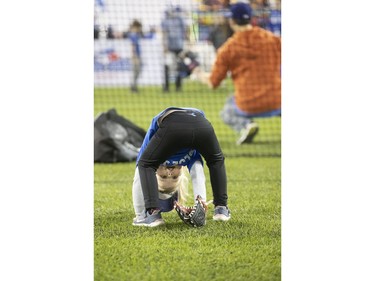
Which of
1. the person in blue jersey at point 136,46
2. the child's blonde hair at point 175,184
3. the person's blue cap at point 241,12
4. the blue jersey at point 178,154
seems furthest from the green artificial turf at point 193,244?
the person in blue jersey at point 136,46

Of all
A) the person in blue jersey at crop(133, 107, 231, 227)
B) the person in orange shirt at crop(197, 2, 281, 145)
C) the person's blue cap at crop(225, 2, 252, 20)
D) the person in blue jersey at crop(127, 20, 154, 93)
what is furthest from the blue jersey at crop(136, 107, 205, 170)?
the person in blue jersey at crop(127, 20, 154, 93)

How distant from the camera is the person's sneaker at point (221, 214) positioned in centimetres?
340

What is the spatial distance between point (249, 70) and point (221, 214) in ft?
9.98

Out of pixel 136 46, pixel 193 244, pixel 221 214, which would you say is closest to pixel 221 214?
pixel 221 214

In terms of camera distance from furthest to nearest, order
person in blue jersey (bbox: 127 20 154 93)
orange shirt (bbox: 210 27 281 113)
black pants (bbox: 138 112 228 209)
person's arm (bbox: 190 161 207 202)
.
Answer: person in blue jersey (bbox: 127 20 154 93), orange shirt (bbox: 210 27 281 113), person's arm (bbox: 190 161 207 202), black pants (bbox: 138 112 228 209)

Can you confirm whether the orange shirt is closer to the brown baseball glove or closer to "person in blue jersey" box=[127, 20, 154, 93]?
the brown baseball glove

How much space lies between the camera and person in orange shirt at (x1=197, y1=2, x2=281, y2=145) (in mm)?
6148

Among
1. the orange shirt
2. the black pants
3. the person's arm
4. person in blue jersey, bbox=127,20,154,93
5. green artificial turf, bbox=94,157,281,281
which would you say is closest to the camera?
green artificial turf, bbox=94,157,281,281

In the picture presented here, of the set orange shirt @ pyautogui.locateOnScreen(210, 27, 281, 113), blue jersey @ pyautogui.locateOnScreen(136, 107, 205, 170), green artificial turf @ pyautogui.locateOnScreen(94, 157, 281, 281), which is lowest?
green artificial turf @ pyautogui.locateOnScreen(94, 157, 281, 281)

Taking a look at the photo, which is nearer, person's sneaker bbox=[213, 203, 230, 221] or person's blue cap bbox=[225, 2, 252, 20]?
person's sneaker bbox=[213, 203, 230, 221]

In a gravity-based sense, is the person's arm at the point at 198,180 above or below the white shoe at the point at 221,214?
above

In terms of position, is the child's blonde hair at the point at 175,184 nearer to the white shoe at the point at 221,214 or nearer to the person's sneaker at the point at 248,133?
the white shoe at the point at 221,214
